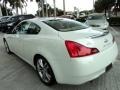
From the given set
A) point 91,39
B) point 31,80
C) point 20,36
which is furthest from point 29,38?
point 91,39

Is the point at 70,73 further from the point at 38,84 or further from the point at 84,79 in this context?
the point at 38,84

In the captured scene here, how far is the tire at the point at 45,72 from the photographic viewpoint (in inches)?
147

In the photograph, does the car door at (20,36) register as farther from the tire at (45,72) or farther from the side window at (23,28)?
the tire at (45,72)

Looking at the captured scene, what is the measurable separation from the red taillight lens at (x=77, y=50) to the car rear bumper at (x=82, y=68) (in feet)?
0.24

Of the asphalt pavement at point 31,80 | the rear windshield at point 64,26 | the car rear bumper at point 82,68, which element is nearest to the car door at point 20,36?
the asphalt pavement at point 31,80

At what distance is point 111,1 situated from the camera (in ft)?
102

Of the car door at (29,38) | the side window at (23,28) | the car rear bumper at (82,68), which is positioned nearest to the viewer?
the car rear bumper at (82,68)

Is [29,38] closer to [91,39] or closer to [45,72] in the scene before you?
[45,72]

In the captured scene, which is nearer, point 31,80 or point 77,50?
point 77,50

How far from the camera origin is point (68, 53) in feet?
10.4

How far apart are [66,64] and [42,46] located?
32.3 inches

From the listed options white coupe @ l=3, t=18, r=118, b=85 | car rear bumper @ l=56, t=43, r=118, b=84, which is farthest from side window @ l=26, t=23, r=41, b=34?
car rear bumper @ l=56, t=43, r=118, b=84

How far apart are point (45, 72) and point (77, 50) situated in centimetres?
A: 113

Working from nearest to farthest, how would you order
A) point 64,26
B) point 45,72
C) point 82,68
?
point 82,68, point 45,72, point 64,26
